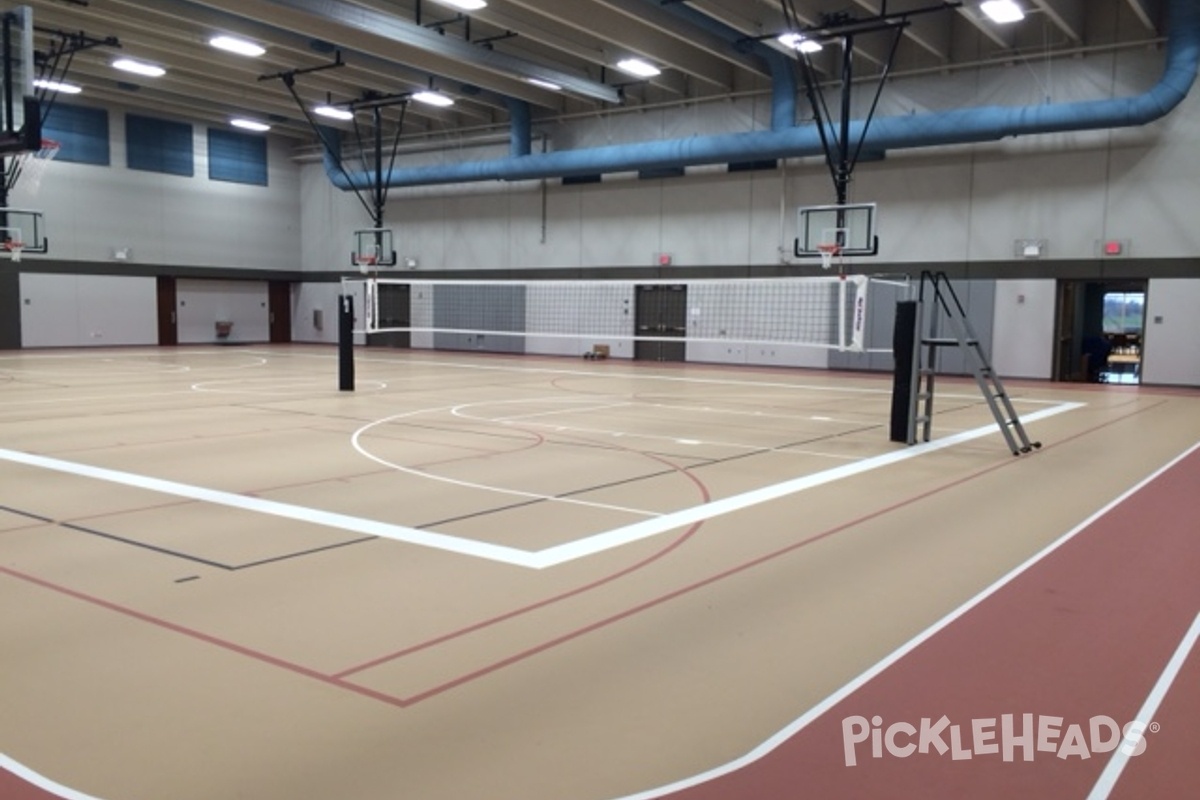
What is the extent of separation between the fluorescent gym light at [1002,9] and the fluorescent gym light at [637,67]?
7674 mm

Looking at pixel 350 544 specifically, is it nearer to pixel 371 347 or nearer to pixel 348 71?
pixel 348 71

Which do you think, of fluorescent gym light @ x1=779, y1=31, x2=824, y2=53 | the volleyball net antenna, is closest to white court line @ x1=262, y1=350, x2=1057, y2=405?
the volleyball net antenna

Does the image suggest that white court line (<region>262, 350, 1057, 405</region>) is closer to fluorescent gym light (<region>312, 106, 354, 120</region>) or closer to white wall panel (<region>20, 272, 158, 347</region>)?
fluorescent gym light (<region>312, 106, 354, 120</region>)

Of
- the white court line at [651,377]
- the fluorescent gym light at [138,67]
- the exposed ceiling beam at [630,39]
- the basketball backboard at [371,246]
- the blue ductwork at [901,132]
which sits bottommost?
the white court line at [651,377]

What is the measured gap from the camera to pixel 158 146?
31484mm

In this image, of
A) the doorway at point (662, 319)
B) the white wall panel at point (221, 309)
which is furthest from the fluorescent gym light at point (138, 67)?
the doorway at point (662, 319)

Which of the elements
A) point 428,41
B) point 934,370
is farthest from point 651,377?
point 934,370

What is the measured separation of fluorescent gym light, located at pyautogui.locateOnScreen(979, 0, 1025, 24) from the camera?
1642cm

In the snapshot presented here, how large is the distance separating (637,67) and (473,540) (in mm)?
17838

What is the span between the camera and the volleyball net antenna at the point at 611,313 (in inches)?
969

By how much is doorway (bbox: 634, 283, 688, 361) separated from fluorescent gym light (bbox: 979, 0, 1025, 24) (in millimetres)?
11490

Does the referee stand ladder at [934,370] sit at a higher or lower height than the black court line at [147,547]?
higher

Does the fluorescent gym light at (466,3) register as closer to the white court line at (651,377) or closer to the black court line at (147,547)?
the white court line at (651,377)

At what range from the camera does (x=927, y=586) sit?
17.4ft
